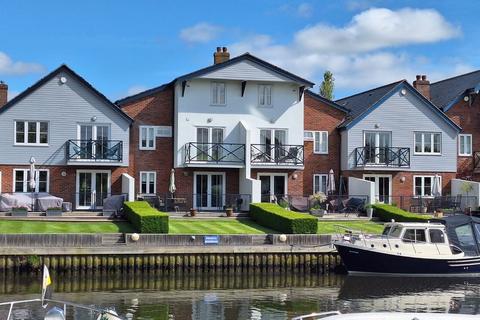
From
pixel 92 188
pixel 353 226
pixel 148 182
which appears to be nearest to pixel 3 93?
pixel 92 188

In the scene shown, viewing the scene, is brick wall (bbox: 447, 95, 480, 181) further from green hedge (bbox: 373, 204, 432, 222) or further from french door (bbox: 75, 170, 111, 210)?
french door (bbox: 75, 170, 111, 210)

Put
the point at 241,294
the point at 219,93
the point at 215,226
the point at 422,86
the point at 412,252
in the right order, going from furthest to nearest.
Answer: the point at 422,86 → the point at 219,93 → the point at 215,226 → the point at 412,252 → the point at 241,294

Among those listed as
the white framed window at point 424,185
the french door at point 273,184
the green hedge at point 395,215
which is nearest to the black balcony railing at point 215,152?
the french door at point 273,184

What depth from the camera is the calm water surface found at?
2006 cm

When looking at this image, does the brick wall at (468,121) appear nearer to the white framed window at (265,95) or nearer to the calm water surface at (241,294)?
the white framed window at (265,95)

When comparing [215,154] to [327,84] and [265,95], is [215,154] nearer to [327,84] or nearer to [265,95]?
[265,95]

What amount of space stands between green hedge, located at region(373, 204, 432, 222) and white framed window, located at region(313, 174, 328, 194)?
5.57 m

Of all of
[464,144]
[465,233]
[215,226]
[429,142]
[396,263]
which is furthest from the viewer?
[464,144]

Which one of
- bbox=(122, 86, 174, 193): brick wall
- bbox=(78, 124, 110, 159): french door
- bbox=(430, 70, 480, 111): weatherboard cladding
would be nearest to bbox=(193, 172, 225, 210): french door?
bbox=(122, 86, 174, 193): brick wall

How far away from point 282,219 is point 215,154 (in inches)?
406

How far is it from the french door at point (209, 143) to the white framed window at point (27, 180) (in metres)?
8.51

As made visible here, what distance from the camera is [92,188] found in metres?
37.9

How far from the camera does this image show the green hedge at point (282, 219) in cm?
2902

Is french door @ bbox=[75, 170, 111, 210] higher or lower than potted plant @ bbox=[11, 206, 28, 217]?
higher
